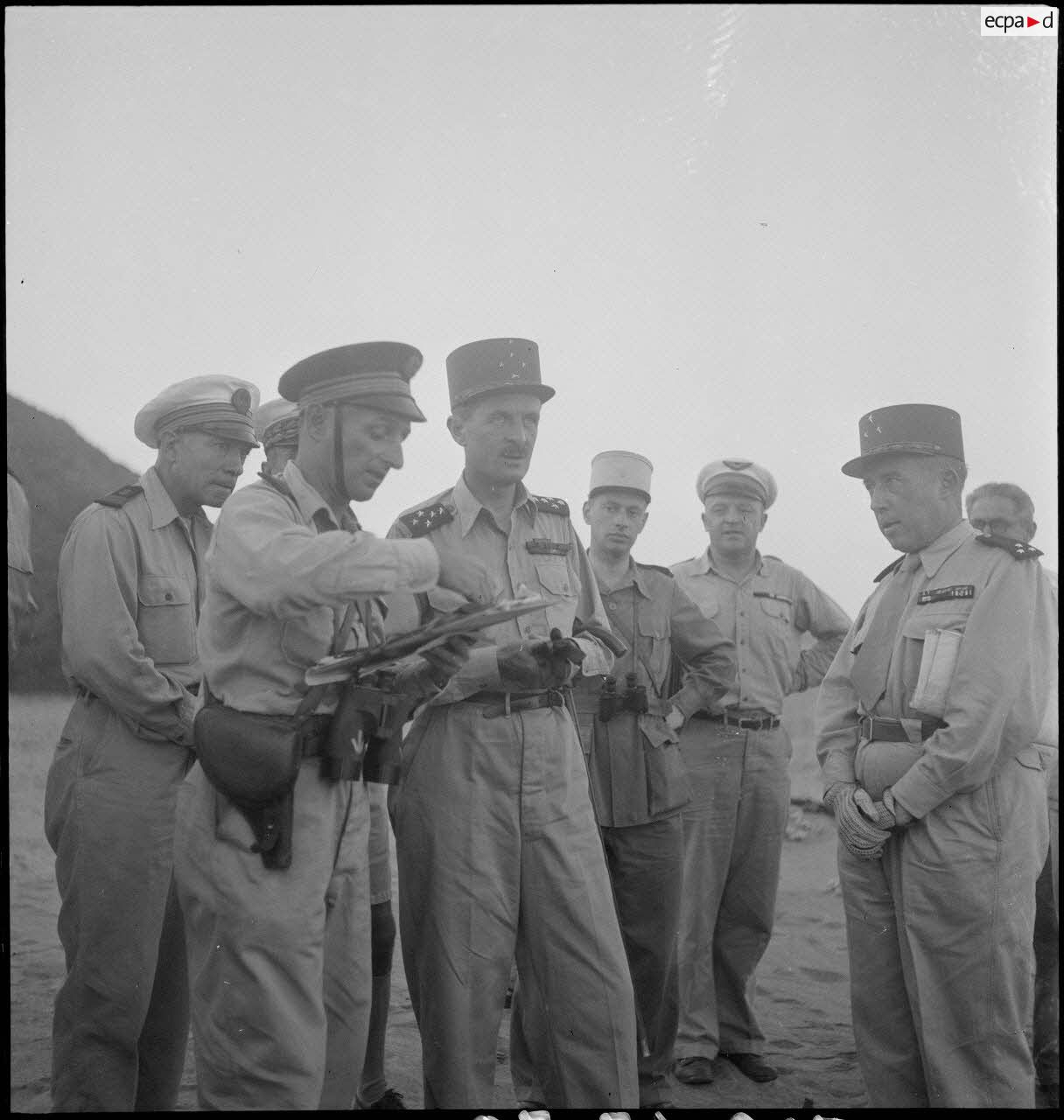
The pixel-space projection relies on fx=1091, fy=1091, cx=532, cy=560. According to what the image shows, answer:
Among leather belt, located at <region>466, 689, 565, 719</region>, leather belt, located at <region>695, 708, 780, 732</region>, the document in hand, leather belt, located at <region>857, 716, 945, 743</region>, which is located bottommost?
leather belt, located at <region>695, 708, 780, 732</region>

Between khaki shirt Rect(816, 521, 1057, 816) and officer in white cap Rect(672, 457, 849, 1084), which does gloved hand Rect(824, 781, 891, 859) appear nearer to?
khaki shirt Rect(816, 521, 1057, 816)

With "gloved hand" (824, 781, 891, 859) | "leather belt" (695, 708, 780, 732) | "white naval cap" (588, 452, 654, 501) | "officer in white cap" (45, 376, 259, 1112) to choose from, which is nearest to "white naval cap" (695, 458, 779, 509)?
"white naval cap" (588, 452, 654, 501)

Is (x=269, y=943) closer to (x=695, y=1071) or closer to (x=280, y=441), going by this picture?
(x=280, y=441)

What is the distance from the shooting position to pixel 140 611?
11.6 feet

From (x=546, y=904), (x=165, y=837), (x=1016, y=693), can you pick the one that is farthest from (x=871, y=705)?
(x=165, y=837)

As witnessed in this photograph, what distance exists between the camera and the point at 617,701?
163 inches

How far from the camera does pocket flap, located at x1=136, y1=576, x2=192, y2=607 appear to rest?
3.53m

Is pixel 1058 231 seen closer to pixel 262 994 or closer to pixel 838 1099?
pixel 838 1099

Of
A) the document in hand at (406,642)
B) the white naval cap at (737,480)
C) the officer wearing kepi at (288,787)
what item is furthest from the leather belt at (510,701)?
the white naval cap at (737,480)

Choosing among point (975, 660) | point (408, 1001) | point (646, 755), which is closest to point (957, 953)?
point (975, 660)

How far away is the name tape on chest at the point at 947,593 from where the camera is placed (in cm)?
342

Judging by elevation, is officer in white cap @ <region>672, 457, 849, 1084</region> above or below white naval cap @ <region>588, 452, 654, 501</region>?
below

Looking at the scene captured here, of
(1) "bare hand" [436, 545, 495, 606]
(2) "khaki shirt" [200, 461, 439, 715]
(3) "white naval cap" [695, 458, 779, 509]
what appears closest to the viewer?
(2) "khaki shirt" [200, 461, 439, 715]

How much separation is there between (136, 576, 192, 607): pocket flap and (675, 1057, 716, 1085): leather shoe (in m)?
2.59
